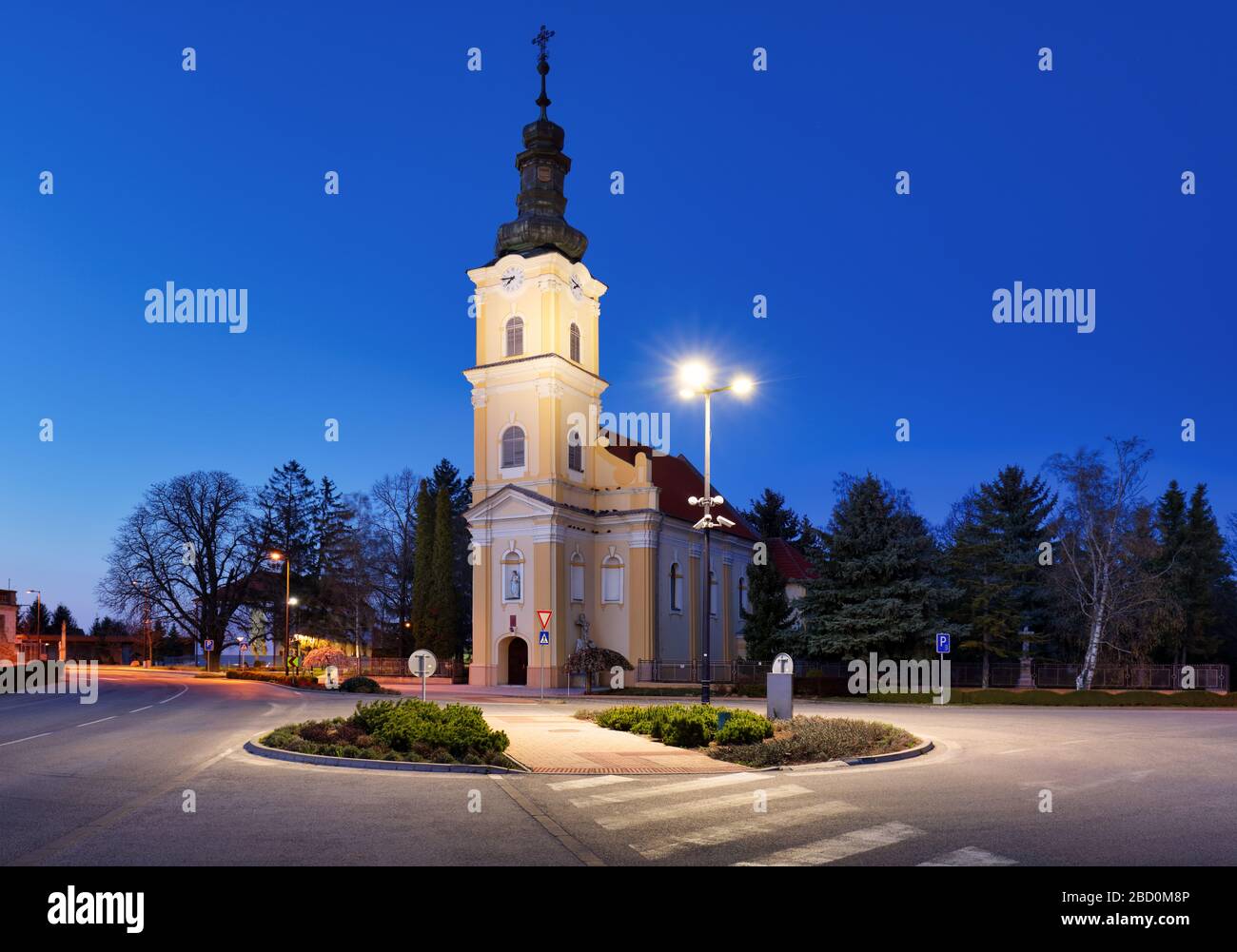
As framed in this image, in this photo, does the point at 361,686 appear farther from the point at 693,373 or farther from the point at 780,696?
the point at 780,696

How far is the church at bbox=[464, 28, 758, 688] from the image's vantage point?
4712 centimetres

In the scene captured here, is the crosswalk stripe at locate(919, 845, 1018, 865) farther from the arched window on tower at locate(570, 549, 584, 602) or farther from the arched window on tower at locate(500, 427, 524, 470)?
the arched window on tower at locate(500, 427, 524, 470)

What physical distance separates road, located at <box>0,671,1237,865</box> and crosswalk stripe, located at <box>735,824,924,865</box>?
0.10 feet

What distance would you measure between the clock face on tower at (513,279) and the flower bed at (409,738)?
1374 inches

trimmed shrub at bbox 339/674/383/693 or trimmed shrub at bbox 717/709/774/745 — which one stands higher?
trimmed shrub at bbox 717/709/774/745

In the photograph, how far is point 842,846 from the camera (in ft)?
28.3

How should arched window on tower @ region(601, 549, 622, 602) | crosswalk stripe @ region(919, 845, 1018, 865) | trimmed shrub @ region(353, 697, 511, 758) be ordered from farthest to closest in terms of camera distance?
arched window on tower @ region(601, 549, 622, 602)
trimmed shrub @ region(353, 697, 511, 758)
crosswalk stripe @ region(919, 845, 1018, 865)

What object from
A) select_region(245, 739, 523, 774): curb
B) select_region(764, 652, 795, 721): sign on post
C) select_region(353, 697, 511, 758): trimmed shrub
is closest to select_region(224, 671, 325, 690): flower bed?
select_region(764, 652, 795, 721): sign on post

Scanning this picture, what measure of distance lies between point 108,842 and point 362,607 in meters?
65.0

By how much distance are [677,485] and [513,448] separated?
549 inches

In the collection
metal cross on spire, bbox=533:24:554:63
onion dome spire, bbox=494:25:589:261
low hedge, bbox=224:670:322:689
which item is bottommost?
low hedge, bbox=224:670:322:689

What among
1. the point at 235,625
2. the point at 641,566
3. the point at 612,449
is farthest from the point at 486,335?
the point at 235,625

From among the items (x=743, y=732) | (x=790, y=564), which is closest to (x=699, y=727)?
(x=743, y=732)
